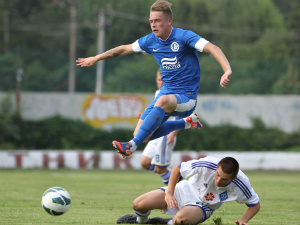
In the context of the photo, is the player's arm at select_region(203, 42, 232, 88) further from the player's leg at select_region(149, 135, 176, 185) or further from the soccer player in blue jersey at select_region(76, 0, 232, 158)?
the player's leg at select_region(149, 135, 176, 185)

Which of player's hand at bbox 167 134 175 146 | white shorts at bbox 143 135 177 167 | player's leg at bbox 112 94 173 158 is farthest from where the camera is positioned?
white shorts at bbox 143 135 177 167

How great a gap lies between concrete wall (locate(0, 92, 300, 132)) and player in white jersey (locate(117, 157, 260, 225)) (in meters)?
17.5

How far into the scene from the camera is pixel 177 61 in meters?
8.49

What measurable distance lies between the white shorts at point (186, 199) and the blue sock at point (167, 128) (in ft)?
3.96

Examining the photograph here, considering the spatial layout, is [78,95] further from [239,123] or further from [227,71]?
[227,71]

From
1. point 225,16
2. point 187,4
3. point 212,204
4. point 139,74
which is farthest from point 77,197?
point 225,16

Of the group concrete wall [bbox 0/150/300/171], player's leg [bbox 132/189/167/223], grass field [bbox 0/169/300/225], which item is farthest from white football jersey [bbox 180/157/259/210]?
concrete wall [bbox 0/150/300/171]

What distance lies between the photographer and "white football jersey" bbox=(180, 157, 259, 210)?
7262mm

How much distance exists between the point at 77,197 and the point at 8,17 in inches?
1511

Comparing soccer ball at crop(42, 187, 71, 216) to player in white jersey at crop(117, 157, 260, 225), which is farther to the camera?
soccer ball at crop(42, 187, 71, 216)

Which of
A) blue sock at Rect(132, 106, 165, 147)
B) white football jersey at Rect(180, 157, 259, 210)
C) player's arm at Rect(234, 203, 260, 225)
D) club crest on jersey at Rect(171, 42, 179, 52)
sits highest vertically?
club crest on jersey at Rect(171, 42, 179, 52)

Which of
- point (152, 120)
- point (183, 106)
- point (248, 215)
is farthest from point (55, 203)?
point (248, 215)

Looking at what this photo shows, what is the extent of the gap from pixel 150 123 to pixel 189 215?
151cm

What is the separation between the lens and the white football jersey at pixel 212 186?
726 centimetres
